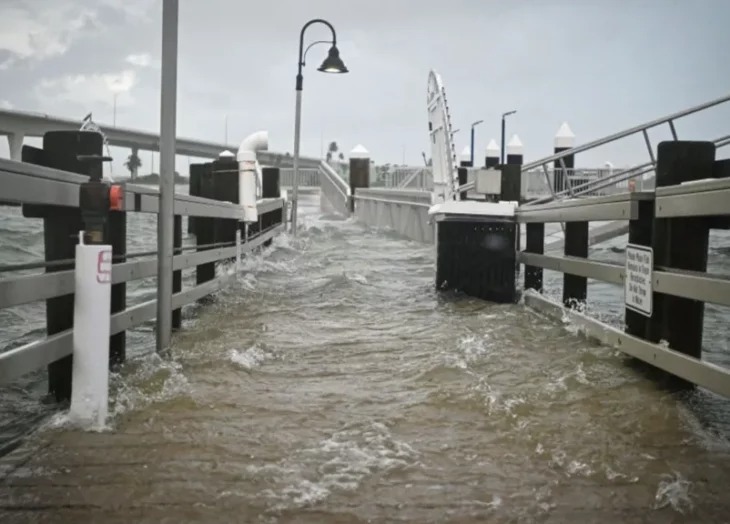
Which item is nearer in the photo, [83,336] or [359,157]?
[83,336]

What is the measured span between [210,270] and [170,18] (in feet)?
12.6

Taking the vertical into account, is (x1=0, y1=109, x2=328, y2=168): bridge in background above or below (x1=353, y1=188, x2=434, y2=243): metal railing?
above

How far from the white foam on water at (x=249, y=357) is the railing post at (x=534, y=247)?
388 centimetres

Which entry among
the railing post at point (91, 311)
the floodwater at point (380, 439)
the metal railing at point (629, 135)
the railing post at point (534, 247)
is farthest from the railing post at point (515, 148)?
the railing post at point (91, 311)

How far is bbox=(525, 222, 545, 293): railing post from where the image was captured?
7930 millimetres

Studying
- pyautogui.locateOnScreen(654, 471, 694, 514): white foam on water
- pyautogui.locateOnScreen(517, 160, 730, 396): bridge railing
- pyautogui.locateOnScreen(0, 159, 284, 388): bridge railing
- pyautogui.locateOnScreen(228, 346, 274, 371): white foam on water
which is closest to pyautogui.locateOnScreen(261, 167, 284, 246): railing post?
pyautogui.locateOnScreen(0, 159, 284, 388): bridge railing

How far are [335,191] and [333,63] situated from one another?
57.8 ft

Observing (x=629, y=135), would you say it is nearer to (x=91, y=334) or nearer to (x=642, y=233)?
(x=642, y=233)

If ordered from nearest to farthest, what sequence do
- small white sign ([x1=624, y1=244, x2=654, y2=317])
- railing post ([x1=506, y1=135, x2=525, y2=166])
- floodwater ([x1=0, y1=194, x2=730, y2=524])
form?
floodwater ([x1=0, y1=194, x2=730, y2=524]), small white sign ([x1=624, y1=244, x2=654, y2=317]), railing post ([x1=506, y1=135, x2=525, y2=166])

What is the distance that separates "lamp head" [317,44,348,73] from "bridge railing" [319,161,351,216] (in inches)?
545

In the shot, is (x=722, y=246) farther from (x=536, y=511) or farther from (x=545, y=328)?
(x=536, y=511)

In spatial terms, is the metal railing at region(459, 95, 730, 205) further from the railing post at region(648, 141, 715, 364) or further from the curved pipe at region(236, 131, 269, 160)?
the railing post at region(648, 141, 715, 364)

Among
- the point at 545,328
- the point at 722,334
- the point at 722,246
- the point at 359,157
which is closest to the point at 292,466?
the point at 545,328

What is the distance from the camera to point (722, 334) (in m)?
6.75
